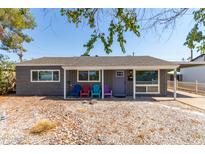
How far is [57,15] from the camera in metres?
2.63

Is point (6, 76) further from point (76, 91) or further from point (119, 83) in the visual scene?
point (119, 83)

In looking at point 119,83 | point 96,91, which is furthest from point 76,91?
point 119,83

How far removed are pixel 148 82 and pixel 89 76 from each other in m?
4.80

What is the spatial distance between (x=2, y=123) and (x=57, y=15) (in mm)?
5465

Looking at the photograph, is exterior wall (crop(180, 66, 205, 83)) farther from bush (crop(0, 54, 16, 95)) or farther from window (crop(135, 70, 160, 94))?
bush (crop(0, 54, 16, 95))

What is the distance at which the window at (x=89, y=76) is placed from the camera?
1384 centimetres

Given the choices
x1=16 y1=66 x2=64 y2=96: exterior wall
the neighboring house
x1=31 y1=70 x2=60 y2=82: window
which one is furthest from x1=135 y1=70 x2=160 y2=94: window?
the neighboring house

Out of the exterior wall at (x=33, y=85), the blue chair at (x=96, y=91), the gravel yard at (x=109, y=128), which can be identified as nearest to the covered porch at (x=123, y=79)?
the blue chair at (x=96, y=91)

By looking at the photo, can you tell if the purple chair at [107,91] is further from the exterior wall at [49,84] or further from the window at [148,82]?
the window at [148,82]

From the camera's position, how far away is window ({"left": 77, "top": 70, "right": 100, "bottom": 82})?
13.8 metres

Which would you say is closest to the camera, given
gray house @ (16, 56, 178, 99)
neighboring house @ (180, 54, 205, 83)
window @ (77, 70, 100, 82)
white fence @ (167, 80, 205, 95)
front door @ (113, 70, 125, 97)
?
gray house @ (16, 56, 178, 99)
